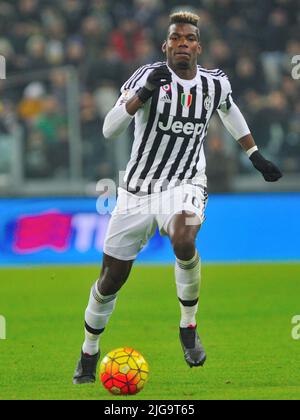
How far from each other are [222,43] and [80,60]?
225 cm

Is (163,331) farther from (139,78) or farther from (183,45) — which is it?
(183,45)

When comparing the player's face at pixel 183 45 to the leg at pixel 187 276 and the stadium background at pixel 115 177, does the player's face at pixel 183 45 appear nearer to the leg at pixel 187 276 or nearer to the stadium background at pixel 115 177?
the leg at pixel 187 276

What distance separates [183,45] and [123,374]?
2.22m

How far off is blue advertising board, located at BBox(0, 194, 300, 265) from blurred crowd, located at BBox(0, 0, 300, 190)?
490 millimetres

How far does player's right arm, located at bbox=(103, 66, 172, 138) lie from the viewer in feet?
23.2

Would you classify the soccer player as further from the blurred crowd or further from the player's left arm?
the blurred crowd

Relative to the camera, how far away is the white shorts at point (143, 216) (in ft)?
24.3

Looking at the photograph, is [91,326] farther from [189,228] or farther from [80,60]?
[80,60]

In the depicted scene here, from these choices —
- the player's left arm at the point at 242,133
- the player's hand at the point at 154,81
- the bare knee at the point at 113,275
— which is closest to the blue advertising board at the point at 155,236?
the player's left arm at the point at 242,133

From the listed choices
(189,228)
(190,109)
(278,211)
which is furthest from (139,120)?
(278,211)

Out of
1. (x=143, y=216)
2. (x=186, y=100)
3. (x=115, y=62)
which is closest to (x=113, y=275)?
(x=143, y=216)

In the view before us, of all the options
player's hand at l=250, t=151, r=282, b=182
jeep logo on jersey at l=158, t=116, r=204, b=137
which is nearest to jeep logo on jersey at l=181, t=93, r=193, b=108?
jeep logo on jersey at l=158, t=116, r=204, b=137
